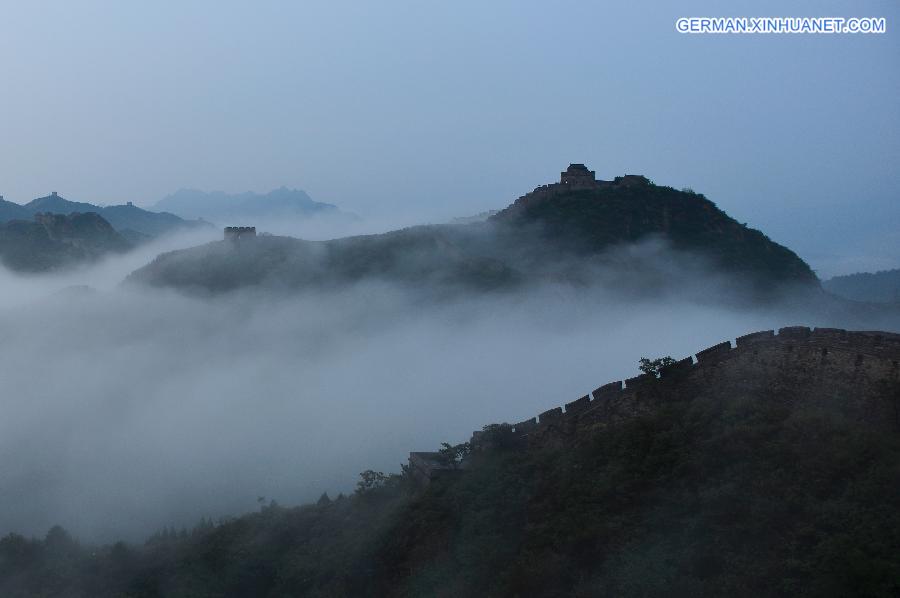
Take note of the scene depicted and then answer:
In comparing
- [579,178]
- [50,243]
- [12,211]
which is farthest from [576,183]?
[12,211]

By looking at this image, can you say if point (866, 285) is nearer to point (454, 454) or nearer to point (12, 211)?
point (454, 454)

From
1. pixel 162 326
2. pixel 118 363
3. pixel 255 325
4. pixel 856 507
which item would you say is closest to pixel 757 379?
pixel 856 507

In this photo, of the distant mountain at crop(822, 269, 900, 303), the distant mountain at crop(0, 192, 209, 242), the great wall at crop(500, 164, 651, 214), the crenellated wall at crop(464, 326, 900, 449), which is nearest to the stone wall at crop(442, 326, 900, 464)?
the crenellated wall at crop(464, 326, 900, 449)

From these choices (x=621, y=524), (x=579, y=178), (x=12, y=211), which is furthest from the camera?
(x=12, y=211)

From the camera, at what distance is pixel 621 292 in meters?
50.0

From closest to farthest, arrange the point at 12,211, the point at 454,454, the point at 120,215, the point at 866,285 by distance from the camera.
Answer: the point at 454,454
the point at 866,285
the point at 12,211
the point at 120,215

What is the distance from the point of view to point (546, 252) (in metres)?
55.1

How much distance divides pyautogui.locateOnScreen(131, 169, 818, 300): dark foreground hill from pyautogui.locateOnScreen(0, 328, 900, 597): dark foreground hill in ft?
116

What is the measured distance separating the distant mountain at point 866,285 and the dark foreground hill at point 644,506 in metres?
35.7

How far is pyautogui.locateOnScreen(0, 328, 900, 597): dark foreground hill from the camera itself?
9.91 metres

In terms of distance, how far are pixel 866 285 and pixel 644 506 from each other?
48387mm

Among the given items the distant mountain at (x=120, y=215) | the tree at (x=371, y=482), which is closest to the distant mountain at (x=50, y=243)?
the distant mountain at (x=120, y=215)

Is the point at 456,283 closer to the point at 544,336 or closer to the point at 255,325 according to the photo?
the point at 544,336

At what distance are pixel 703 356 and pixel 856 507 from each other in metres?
5.42
